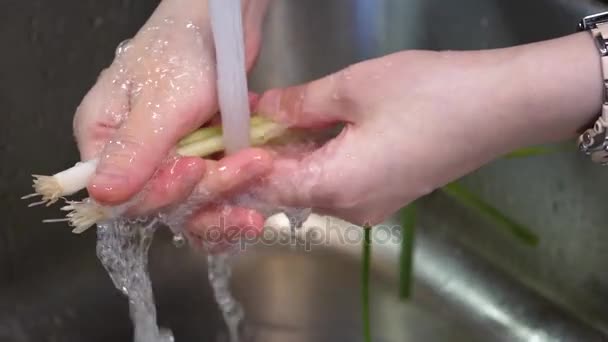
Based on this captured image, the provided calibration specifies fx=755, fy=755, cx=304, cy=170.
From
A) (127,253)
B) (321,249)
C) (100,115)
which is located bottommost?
(321,249)

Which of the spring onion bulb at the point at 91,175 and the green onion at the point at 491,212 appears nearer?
the spring onion bulb at the point at 91,175

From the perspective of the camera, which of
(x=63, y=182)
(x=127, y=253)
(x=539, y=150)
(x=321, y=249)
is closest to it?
(x=63, y=182)

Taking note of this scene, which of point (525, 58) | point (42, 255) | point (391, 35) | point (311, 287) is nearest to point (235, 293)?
point (311, 287)

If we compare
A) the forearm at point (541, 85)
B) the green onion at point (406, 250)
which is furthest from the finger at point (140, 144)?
the green onion at point (406, 250)

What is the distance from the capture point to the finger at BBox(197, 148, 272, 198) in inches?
17.1

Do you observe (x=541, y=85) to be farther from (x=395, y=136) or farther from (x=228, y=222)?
(x=228, y=222)

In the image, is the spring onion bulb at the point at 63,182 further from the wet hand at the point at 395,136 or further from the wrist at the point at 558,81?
the wrist at the point at 558,81

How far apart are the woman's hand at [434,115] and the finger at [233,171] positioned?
15 mm

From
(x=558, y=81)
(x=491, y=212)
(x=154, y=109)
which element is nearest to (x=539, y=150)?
(x=491, y=212)

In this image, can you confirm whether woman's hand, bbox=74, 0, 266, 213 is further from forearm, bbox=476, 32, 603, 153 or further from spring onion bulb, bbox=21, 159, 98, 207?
forearm, bbox=476, 32, 603, 153

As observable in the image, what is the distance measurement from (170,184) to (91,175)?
0.04 m

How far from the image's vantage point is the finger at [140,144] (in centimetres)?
40

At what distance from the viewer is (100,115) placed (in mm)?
461

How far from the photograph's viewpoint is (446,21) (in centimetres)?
66
